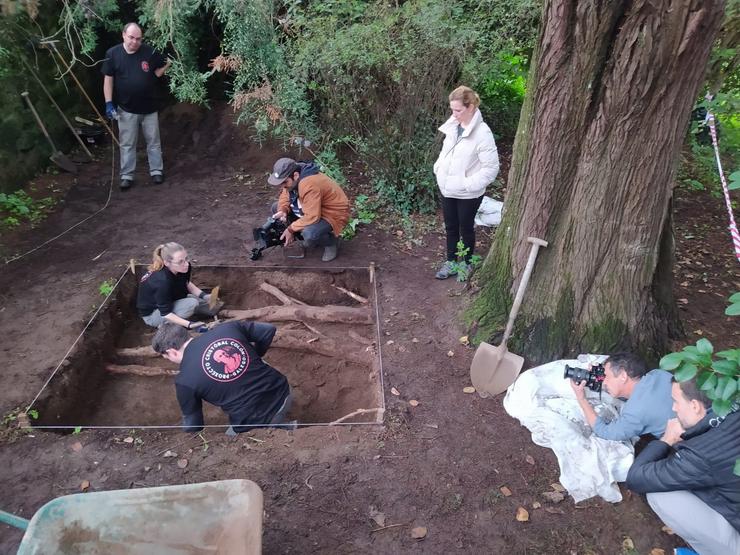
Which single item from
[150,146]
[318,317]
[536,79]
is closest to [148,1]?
[150,146]

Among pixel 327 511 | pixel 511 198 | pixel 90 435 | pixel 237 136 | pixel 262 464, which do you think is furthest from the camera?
pixel 237 136

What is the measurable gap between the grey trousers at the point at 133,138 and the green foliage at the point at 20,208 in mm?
1047

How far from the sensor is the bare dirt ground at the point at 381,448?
313cm

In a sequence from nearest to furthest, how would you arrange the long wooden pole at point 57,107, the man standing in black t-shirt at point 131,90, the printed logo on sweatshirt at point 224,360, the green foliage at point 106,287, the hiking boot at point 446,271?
the printed logo on sweatshirt at point 224,360, the green foliage at point 106,287, the hiking boot at point 446,271, the man standing in black t-shirt at point 131,90, the long wooden pole at point 57,107

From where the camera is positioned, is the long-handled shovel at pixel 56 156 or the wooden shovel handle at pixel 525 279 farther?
the long-handled shovel at pixel 56 156

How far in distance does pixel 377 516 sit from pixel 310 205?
3.16m

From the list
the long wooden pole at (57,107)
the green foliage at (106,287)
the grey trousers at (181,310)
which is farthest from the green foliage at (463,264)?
the long wooden pole at (57,107)

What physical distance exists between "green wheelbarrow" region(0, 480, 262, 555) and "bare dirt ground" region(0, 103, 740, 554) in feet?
2.21

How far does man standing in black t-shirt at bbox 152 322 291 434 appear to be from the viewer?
364 centimetres

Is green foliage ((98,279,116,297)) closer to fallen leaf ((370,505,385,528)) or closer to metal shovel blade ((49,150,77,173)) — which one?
metal shovel blade ((49,150,77,173))

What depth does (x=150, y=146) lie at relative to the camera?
282 inches

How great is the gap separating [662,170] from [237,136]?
6246mm

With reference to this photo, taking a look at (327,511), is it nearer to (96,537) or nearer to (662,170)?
(96,537)

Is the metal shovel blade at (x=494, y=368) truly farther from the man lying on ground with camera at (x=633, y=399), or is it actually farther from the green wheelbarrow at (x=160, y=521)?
the green wheelbarrow at (x=160, y=521)
